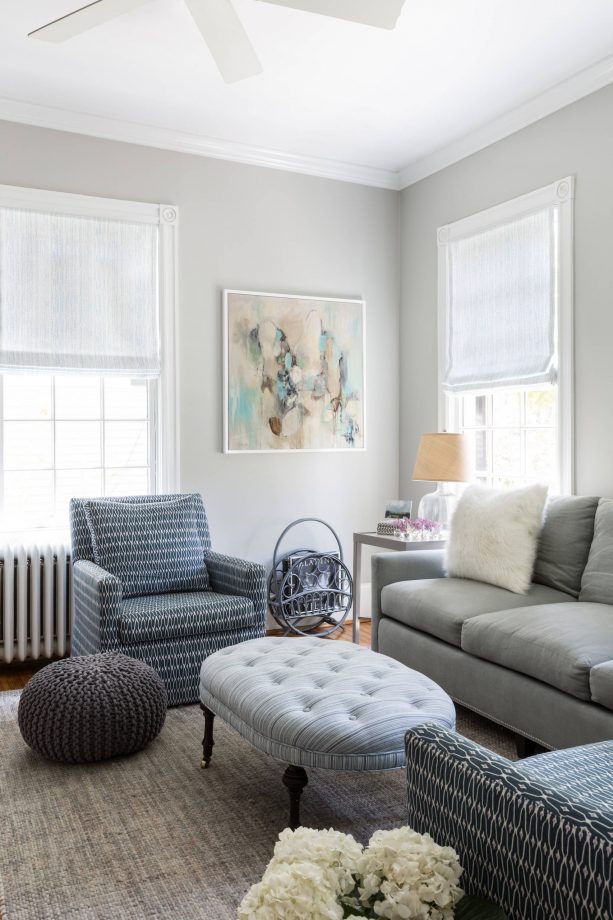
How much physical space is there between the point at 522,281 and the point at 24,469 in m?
2.76

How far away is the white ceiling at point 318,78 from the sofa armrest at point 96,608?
2260 mm

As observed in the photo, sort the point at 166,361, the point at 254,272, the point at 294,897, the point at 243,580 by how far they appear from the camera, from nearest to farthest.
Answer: the point at 294,897, the point at 243,580, the point at 166,361, the point at 254,272

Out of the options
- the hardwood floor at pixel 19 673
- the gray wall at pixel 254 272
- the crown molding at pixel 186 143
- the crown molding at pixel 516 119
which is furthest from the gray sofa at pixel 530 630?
the crown molding at pixel 186 143

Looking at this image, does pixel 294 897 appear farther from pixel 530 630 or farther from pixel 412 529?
pixel 412 529

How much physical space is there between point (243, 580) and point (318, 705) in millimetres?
1389

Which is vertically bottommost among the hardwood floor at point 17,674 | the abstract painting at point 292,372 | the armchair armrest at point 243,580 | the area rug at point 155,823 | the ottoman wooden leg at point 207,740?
the hardwood floor at point 17,674

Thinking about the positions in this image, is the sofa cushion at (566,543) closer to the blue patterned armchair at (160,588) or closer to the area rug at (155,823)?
the area rug at (155,823)

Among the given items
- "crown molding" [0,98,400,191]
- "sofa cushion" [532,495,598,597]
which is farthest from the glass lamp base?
"crown molding" [0,98,400,191]

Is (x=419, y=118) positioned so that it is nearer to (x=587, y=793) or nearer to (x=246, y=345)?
(x=246, y=345)

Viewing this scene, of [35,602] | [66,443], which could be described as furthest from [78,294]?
[35,602]

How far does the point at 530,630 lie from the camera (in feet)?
8.70

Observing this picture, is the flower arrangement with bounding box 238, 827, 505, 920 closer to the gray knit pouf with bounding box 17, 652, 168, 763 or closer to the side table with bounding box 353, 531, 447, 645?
the gray knit pouf with bounding box 17, 652, 168, 763

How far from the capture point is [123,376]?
4.18 meters

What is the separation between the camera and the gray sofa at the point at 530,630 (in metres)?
2.41
